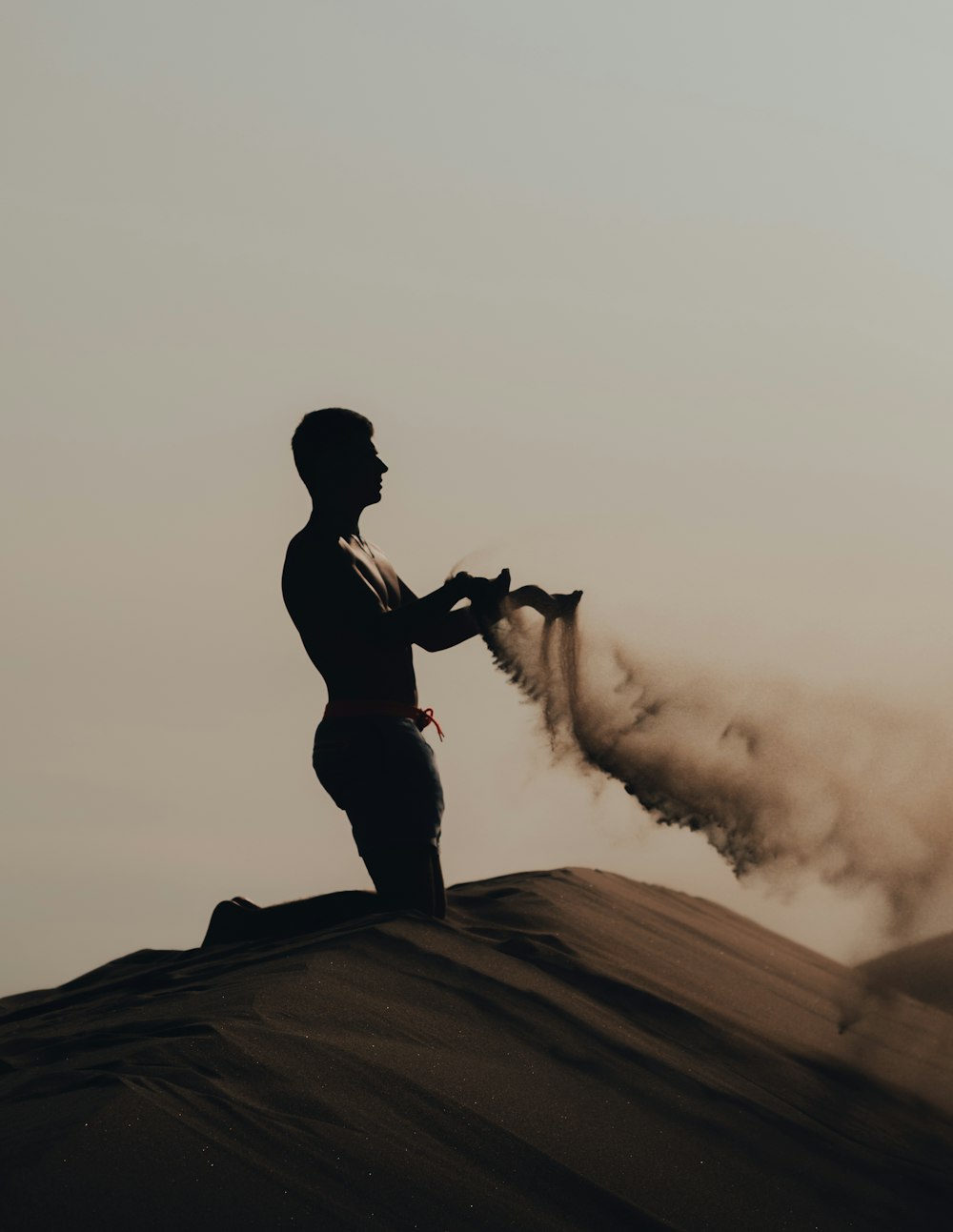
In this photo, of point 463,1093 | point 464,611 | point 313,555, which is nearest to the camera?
point 463,1093

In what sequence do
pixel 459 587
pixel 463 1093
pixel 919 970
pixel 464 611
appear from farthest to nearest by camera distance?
pixel 464 611 → pixel 919 970 → pixel 459 587 → pixel 463 1093

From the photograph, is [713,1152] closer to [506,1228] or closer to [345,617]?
[506,1228]

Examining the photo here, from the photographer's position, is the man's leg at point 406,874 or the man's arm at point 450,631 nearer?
the man's leg at point 406,874

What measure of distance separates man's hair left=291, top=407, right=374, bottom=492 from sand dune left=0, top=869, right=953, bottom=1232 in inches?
71.4

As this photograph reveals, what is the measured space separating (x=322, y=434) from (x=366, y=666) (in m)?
0.95


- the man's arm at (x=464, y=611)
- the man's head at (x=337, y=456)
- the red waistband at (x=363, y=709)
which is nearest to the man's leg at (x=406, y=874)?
the red waistband at (x=363, y=709)

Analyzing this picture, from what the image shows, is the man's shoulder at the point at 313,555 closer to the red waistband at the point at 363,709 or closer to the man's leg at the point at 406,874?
the red waistband at the point at 363,709

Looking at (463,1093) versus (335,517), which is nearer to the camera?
(463,1093)

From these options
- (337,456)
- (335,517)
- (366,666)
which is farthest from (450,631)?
(337,456)

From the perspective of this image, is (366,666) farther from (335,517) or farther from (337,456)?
(337,456)

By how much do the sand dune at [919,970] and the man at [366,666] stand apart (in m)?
1.74

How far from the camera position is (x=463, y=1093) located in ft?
14.0

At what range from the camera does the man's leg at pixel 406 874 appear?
5961 millimetres

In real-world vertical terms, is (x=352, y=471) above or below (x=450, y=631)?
above
